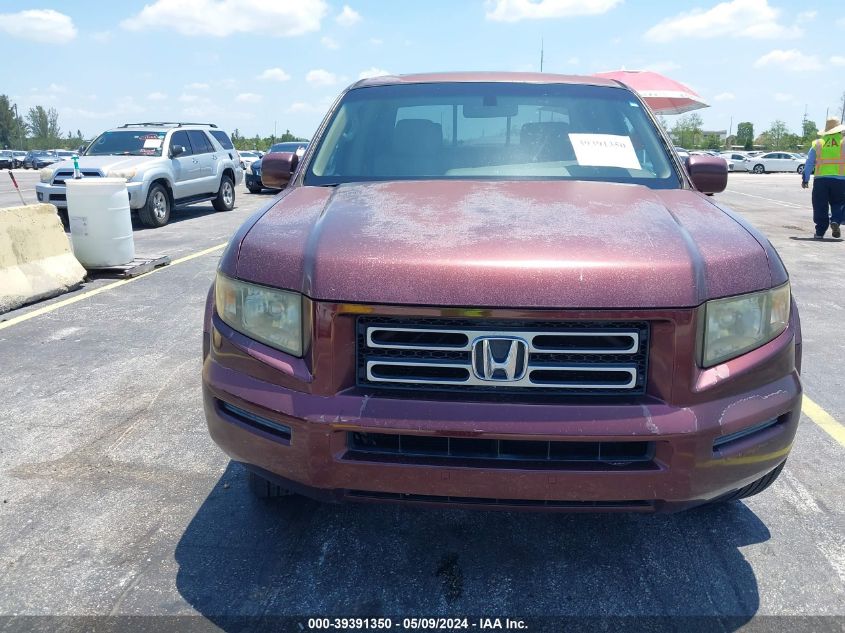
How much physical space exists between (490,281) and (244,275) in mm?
824

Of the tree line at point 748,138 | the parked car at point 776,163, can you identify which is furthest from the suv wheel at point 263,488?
the tree line at point 748,138

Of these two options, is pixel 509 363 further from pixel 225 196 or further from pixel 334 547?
pixel 225 196

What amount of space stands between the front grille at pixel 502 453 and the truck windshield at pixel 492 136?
4.87ft

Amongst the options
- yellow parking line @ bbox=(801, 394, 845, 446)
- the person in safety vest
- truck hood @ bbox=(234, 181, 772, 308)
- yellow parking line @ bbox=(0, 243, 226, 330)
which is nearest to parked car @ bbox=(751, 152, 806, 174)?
the person in safety vest

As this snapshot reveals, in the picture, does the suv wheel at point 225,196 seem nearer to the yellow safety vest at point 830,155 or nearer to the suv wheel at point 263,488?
the yellow safety vest at point 830,155

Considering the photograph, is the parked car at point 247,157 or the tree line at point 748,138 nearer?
the parked car at point 247,157

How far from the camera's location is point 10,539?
2.74m

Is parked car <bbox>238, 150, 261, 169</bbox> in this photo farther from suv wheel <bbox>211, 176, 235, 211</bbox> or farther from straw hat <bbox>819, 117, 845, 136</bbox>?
straw hat <bbox>819, 117, 845, 136</bbox>

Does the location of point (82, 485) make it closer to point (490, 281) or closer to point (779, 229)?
point (490, 281)

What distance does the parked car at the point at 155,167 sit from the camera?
12.1m

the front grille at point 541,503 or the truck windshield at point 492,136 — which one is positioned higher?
the truck windshield at point 492,136

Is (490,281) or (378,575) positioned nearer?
(490,281)

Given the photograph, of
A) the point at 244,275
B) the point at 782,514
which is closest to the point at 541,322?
the point at 244,275

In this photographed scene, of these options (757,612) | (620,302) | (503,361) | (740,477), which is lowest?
(757,612)
